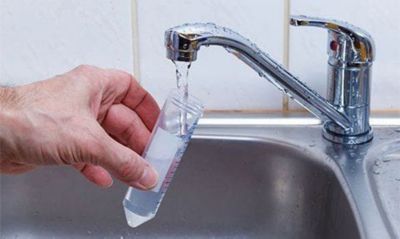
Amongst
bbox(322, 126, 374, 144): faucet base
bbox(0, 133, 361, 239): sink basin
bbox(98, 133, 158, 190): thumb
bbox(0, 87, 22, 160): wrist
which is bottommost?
bbox(0, 133, 361, 239): sink basin

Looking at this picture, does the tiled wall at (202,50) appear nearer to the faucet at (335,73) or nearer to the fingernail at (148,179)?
the faucet at (335,73)

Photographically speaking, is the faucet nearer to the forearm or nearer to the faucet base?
the faucet base

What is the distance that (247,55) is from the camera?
68 cm

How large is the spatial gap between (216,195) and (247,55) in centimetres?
20

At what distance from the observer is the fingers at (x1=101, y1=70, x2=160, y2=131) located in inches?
26.6

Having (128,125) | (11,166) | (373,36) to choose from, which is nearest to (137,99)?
(128,125)

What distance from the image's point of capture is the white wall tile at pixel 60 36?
2.68ft

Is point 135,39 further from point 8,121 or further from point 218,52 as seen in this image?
point 8,121

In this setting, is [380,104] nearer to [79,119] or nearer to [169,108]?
[169,108]

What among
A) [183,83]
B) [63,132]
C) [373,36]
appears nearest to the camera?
[63,132]

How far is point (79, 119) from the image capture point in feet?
1.77

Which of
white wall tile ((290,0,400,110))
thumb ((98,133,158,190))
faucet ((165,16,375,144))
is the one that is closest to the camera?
thumb ((98,133,158,190))

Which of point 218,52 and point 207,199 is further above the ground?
point 218,52

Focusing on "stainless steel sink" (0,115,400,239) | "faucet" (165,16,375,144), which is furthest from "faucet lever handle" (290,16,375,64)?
"stainless steel sink" (0,115,400,239)
